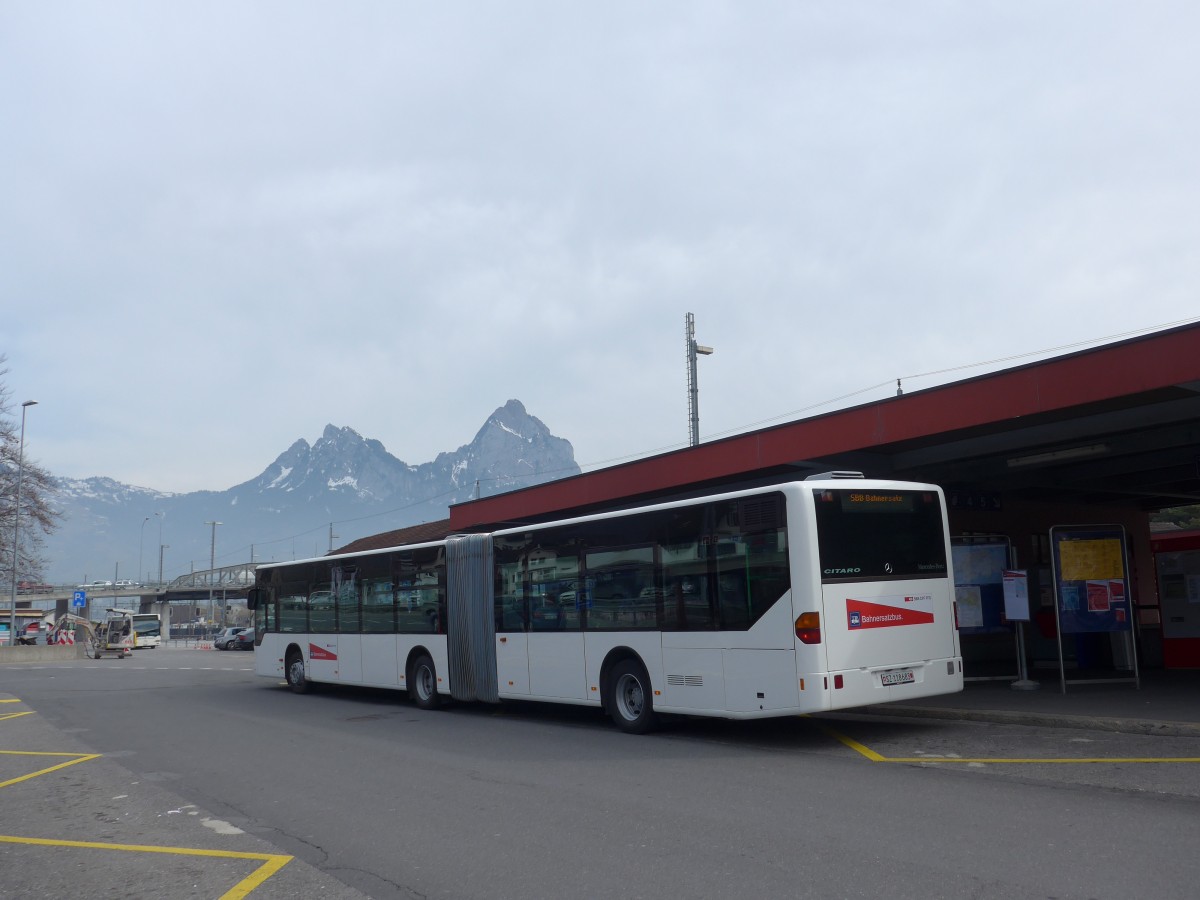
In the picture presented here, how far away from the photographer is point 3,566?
4619cm

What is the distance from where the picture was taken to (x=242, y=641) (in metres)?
60.6

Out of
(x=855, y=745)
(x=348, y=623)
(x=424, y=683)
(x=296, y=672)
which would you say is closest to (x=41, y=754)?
(x=424, y=683)

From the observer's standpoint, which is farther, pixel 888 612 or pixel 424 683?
pixel 424 683

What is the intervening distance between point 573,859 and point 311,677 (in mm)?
15742

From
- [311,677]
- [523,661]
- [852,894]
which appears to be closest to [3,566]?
[311,677]

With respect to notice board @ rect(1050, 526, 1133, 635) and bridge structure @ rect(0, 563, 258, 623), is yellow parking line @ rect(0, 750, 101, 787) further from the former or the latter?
bridge structure @ rect(0, 563, 258, 623)

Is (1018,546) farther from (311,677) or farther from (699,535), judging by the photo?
(311,677)

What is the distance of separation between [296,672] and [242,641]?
138 feet

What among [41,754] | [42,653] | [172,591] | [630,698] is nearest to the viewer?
[630,698]

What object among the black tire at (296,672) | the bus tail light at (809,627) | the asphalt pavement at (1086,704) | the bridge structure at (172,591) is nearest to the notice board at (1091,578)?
the asphalt pavement at (1086,704)

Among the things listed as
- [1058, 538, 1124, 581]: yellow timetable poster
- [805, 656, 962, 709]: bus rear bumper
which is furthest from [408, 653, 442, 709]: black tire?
[1058, 538, 1124, 581]: yellow timetable poster

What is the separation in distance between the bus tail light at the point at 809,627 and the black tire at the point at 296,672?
14060 mm

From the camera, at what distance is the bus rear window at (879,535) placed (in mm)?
11008

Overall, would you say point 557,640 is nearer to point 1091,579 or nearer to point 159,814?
point 159,814
